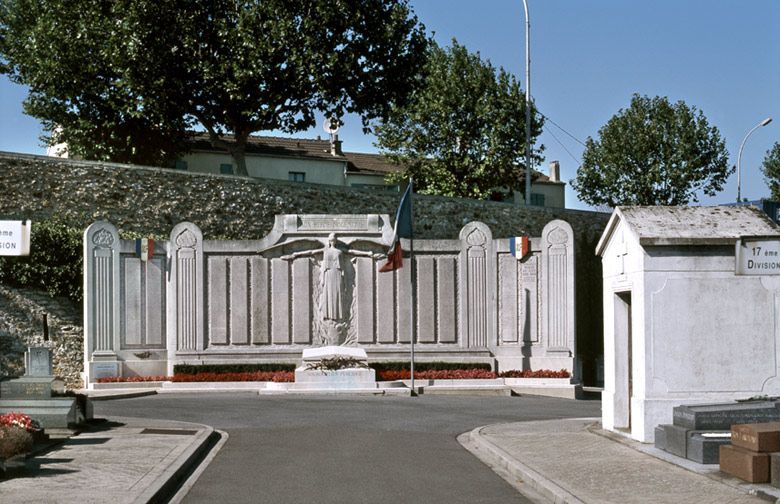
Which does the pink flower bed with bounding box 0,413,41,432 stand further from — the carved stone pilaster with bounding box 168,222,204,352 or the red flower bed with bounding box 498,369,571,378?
the red flower bed with bounding box 498,369,571,378

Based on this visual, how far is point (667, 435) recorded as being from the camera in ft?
50.5

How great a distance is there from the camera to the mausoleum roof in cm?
1644

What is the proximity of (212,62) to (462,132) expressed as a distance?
1924 cm

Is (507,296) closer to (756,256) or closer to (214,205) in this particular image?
(214,205)

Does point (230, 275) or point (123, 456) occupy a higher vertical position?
point (230, 275)

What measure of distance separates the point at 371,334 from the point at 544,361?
5.16 metres

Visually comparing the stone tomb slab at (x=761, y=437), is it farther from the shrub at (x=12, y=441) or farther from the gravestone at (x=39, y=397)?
the gravestone at (x=39, y=397)

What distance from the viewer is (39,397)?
19141 mm

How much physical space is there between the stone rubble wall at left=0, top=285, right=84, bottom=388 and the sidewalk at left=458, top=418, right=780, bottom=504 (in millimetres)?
18041

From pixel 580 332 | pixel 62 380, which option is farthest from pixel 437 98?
pixel 62 380

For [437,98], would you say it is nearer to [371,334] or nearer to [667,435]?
[371,334]

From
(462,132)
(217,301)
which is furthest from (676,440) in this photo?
(462,132)

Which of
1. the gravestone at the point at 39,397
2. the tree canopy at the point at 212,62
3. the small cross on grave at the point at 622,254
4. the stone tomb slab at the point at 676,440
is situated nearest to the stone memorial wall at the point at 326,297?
the tree canopy at the point at 212,62

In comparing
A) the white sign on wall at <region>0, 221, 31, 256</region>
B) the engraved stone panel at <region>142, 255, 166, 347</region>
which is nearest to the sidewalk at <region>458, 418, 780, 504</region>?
the white sign on wall at <region>0, 221, 31, 256</region>
